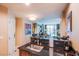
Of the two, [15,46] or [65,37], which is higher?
[65,37]

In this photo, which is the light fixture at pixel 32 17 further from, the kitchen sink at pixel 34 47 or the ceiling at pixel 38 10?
the kitchen sink at pixel 34 47

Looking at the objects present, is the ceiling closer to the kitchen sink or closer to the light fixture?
the light fixture

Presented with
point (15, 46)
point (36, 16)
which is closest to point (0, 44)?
point (15, 46)

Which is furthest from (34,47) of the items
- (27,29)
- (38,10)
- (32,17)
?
(38,10)

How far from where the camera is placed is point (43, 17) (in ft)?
5.66

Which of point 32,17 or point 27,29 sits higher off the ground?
point 32,17

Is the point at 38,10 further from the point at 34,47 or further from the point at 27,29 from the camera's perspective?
the point at 34,47

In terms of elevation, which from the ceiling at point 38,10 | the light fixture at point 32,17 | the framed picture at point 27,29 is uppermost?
the ceiling at point 38,10

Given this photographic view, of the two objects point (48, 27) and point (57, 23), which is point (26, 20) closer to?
point (48, 27)

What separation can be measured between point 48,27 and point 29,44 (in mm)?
406

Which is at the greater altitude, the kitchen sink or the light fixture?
the light fixture

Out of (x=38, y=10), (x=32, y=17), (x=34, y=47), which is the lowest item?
(x=34, y=47)

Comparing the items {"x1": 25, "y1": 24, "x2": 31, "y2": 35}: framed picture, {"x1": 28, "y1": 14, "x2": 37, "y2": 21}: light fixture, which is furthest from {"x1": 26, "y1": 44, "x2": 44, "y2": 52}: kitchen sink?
{"x1": 28, "y1": 14, "x2": 37, "y2": 21}: light fixture

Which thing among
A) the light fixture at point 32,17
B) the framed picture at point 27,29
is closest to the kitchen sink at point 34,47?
the framed picture at point 27,29
